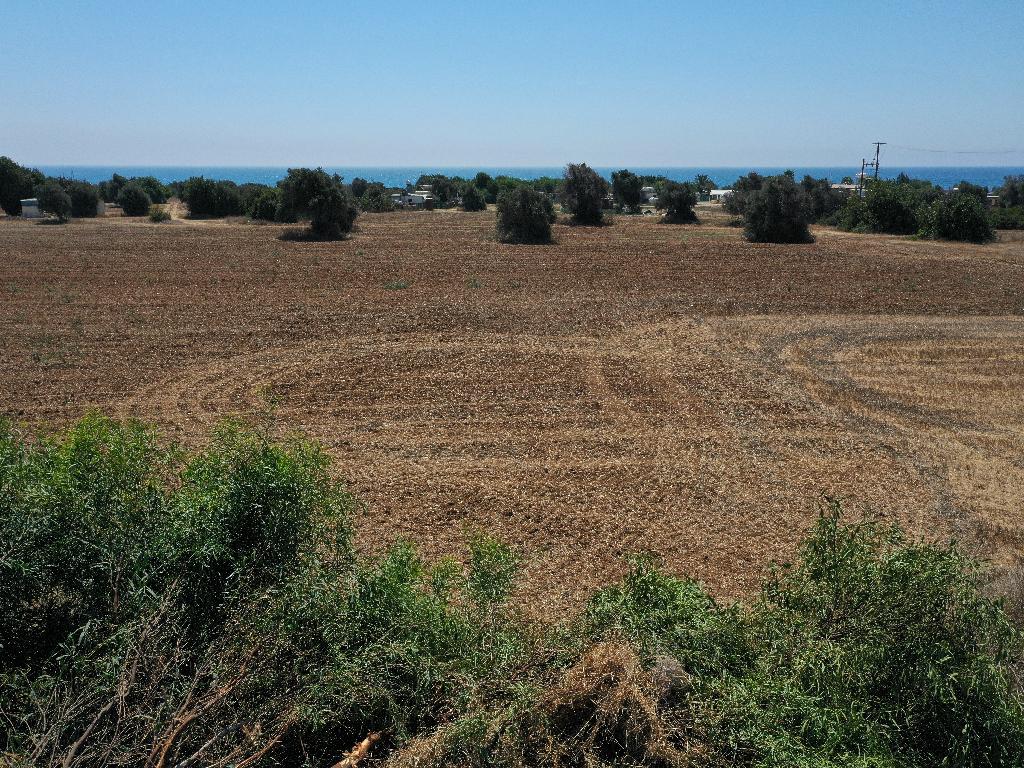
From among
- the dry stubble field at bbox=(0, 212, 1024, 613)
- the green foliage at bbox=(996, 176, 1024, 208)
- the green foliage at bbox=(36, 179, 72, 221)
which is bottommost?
the dry stubble field at bbox=(0, 212, 1024, 613)

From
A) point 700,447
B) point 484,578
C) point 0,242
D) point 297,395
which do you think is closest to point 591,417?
point 700,447

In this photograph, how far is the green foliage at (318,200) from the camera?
124 feet

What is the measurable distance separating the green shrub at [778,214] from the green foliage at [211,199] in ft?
117

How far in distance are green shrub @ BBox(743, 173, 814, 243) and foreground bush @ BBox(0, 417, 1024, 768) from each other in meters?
34.2

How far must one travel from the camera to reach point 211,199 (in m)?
52.2

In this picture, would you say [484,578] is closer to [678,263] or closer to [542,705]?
[542,705]

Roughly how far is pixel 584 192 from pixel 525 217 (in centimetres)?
1114

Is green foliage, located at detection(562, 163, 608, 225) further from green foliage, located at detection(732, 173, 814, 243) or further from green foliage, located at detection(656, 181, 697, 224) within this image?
green foliage, located at detection(732, 173, 814, 243)

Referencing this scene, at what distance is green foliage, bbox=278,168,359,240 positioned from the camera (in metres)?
37.9

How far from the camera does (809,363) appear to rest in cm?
1638

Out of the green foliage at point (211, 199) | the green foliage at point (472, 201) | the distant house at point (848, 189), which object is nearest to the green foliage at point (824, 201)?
the distant house at point (848, 189)

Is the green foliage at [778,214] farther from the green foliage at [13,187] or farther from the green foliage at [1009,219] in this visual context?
the green foliage at [13,187]

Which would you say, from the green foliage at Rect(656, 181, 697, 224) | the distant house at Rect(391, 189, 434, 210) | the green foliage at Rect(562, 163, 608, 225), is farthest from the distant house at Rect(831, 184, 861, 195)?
the distant house at Rect(391, 189, 434, 210)

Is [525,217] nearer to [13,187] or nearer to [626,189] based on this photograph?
[626,189]
